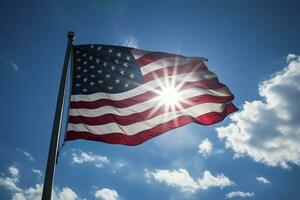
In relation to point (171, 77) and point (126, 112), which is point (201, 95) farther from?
point (126, 112)

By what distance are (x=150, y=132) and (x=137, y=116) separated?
2.31 ft

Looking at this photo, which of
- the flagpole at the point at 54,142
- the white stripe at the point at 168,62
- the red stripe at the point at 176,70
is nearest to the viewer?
the flagpole at the point at 54,142

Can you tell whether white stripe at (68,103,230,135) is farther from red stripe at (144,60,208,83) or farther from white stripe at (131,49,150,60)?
white stripe at (131,49,150,60)

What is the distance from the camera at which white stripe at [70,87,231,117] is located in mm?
11852

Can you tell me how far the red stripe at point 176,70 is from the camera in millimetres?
13070

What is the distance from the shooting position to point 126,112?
1227 centimetres

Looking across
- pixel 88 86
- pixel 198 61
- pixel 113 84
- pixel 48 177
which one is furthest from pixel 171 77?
pixel 48 177

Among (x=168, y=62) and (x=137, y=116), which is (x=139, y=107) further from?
(x=168, y=62)

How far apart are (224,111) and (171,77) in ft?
7.05

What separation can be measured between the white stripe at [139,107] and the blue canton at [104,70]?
694 mm

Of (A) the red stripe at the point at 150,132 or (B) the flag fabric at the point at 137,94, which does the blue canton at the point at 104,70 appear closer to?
(B) the flag fabric at the point at 137,94

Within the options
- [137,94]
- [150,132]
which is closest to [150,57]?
[137,94]

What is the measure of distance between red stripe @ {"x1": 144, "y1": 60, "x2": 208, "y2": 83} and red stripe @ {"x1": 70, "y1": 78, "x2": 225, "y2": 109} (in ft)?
1.59

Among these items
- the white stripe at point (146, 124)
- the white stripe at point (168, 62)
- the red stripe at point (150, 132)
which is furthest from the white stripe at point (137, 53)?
the red stripe at point (150, 132)
